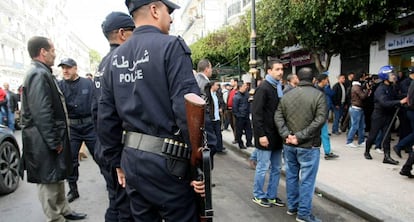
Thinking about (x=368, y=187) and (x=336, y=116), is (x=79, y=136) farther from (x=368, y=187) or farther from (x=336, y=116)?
(x=336, y=116)

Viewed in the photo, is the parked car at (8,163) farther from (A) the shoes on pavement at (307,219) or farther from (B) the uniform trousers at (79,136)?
(A) the shoes on pavement at (307,219)

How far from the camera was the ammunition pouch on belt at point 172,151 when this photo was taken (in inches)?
70.2

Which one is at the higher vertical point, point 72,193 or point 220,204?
point 72,193

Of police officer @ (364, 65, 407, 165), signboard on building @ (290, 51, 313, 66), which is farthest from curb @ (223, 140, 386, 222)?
signboard on building @ (290, 51, 313, 66)

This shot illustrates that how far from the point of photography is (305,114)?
3.65 metres

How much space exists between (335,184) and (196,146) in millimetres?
4208

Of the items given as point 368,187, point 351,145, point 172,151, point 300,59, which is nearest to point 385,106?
point 351,145

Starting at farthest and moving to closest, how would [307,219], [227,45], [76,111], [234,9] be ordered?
[234,9]
[227,45]
[76,111]
[307,219]

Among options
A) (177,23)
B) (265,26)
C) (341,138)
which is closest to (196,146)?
(341,138)

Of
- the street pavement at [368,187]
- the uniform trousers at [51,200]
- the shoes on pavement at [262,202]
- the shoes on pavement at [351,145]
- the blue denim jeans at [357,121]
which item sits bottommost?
the shoes on pavement at [262,202]

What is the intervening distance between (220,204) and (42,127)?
2.59 meters

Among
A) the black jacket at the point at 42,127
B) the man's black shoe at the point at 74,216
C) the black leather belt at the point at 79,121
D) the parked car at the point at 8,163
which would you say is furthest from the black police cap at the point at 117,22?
the parked car at the point at 8,163

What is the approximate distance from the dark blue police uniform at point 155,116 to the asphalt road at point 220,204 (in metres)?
2.30

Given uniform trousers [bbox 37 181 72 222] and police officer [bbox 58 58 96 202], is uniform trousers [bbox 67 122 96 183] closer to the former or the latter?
police officer [bbox 58 58 96 202]
